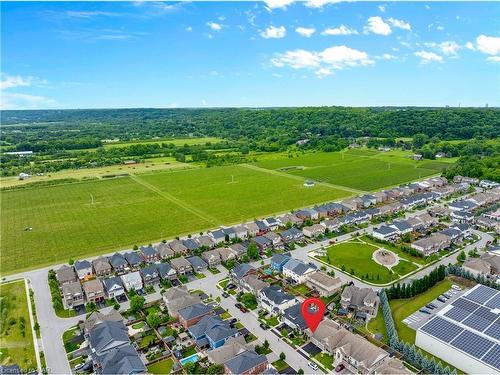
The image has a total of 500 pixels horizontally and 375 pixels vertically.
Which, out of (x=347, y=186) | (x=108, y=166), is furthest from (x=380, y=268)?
(x=108, y=166)

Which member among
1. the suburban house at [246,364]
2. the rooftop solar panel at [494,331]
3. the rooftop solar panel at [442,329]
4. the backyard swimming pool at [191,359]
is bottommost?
the backyard swimming pool at [191,359]

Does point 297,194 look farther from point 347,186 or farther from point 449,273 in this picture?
point 449,273

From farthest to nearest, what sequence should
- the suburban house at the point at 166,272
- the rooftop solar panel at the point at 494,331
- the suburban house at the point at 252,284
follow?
the suburban house at the point at 166,272
the suburban house at the point at 252,284
the rooftop solar panel at the point at 494,331

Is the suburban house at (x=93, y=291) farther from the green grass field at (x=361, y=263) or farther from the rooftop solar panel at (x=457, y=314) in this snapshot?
the rooftop solar panel at (x=457, y=314)

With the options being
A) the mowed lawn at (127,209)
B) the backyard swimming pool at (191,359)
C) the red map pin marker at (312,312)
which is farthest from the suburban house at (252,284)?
the mowed lawn at (127,209)

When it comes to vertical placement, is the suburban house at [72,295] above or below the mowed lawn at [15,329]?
above

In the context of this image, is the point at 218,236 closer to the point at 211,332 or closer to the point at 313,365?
the point at 211,332

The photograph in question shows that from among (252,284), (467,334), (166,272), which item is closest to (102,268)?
(166,272)
